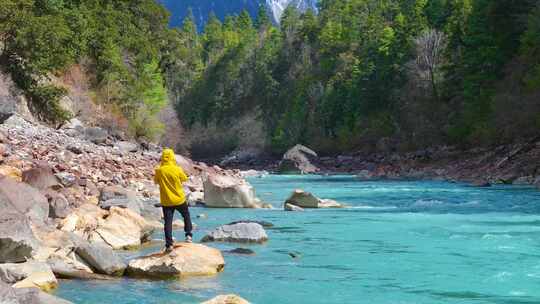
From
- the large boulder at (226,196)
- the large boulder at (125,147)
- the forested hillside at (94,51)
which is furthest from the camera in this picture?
the large boulder at (125,147)

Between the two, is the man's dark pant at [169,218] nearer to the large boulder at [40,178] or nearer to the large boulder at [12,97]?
the large boulder at [40,178]

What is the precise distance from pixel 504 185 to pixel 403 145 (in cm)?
2843

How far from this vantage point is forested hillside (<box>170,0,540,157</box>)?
49.8 meters

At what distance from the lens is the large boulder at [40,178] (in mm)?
18953

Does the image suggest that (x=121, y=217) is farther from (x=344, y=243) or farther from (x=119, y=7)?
(x=119, y=7)

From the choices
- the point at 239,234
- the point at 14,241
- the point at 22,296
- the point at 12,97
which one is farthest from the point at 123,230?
the point at 12,97

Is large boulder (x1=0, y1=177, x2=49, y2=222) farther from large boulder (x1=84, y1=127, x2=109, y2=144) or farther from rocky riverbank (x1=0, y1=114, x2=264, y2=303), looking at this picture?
large boulder (x1=84, y1=127, x2=109, y2=144)

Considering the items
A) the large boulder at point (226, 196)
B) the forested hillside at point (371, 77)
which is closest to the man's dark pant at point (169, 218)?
the large boulder at point (226, 196)

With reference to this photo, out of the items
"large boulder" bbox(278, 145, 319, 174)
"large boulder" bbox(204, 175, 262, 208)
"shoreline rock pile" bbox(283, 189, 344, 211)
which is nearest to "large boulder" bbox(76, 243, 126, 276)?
"large boulder" bbox(204, 175, 262, 208)

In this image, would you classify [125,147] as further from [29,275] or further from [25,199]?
[29,275]

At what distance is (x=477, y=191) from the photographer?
3153 cm

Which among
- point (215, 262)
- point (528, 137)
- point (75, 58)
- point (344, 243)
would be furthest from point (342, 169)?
point (215, 262)

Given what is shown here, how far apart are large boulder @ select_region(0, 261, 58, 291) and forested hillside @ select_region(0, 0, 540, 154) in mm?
26010

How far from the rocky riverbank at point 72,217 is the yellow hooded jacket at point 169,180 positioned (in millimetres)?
826
